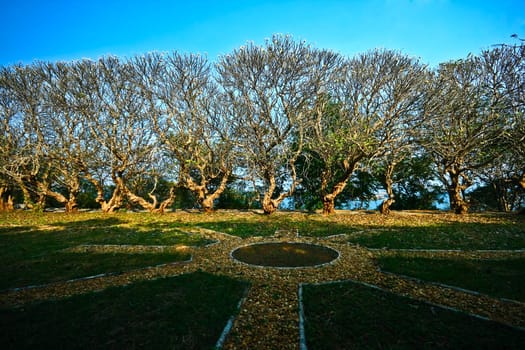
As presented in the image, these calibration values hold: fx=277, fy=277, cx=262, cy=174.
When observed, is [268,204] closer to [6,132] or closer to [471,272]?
[471,272]

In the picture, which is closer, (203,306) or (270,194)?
(203,306)

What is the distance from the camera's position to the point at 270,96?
13859 millimetres

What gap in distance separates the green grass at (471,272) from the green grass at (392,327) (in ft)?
4.20

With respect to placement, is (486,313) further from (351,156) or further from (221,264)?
(351,156)

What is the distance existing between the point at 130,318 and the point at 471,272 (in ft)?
20.2

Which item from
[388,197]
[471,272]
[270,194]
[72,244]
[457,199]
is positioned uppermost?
[457,199]

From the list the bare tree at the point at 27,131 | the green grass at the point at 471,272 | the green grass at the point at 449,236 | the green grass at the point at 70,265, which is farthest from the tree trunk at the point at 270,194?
the bare tree at the point at 27,131

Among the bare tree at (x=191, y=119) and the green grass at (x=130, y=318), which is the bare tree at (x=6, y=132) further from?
the green grass at (x=130, y=318)

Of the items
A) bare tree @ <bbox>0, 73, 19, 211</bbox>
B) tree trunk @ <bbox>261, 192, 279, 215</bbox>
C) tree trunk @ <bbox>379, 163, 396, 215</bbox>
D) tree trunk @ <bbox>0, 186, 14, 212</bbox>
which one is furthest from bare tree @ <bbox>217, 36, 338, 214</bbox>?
tree trunk @ <bbox>0, 186, 14, 212</bbox>

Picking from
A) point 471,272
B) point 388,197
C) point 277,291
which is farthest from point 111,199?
point 471,272

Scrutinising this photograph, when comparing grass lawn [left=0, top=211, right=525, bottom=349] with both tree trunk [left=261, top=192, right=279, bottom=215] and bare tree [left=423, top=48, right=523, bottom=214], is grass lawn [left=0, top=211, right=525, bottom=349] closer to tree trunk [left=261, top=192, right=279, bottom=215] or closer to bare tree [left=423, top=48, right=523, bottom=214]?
bare tree [left=423, top=48, right=523, bottom=214]

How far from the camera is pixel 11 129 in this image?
645 inches

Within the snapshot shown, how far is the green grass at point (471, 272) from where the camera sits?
4.63m

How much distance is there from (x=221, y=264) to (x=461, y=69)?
14.8 meters
